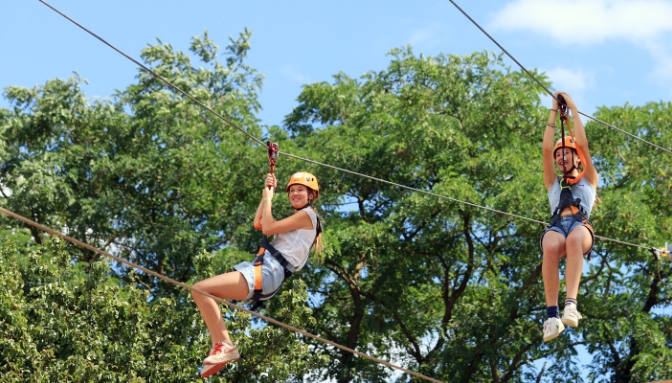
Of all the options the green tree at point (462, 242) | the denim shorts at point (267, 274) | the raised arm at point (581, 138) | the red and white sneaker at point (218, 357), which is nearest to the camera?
the red and white sneaker at point (218, 357)

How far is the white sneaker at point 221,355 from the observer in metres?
6.93

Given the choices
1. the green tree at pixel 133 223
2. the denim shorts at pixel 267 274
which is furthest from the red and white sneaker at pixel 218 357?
the green tree at pixel 133 223

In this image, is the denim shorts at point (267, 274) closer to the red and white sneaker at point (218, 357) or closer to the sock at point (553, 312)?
the red and white sneaker at point (218, 357)

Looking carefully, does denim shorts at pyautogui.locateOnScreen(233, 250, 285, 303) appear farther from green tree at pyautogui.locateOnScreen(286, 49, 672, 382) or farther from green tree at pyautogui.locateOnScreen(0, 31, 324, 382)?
green tree at pyautogui.locateOnScreen(286, 49, 672, 382)

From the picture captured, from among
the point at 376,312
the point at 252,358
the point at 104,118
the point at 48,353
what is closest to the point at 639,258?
the point at 376,312

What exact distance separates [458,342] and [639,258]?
3017 mm

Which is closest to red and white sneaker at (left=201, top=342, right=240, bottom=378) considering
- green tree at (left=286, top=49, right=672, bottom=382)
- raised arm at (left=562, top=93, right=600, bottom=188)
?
raised arm at (left=562, top=93, right=600, bottom=188)

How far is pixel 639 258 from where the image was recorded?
1652 cm

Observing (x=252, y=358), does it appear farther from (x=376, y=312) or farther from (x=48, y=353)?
(x=376, y=312)

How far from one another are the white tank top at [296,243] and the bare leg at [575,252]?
173cm

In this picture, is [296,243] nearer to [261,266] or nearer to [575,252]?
[261,266]

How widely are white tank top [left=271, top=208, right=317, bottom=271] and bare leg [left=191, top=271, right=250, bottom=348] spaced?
1.26 feet

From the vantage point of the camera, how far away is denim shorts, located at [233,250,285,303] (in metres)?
7.09

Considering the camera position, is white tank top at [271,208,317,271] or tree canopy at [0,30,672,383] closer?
white tank top at [271,208,317,271]
